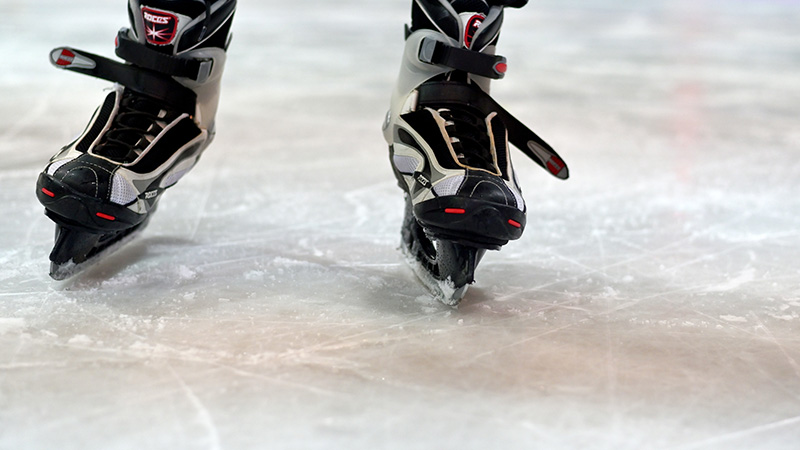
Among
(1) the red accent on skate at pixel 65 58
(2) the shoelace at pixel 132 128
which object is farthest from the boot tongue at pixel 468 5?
(1) the red accent on skate at pixel 65 58

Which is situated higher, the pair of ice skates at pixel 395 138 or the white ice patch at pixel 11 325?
the pair of ice skates at pixel 395 138

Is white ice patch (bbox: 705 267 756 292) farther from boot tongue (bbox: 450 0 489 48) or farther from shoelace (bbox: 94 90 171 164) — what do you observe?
shoelace (bbox: 94 90 171 164)

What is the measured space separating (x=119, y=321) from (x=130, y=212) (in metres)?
0.22

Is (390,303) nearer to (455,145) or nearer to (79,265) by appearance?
(455,145)

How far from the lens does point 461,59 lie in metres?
1.34

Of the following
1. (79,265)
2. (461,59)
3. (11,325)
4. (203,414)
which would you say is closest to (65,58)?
(79,265)

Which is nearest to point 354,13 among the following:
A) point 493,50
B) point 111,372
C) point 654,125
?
point 654,125

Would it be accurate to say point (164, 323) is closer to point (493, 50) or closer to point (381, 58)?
point (493, 50)

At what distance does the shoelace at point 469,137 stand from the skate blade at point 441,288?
184 millimetres

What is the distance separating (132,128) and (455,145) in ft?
1.70

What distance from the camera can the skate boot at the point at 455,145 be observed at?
120cm

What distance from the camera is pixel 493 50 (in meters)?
1.41

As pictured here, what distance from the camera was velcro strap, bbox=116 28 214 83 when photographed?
1.39 m

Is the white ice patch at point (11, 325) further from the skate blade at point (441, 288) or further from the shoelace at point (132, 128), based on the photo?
the skate blade at point (441, 288)
